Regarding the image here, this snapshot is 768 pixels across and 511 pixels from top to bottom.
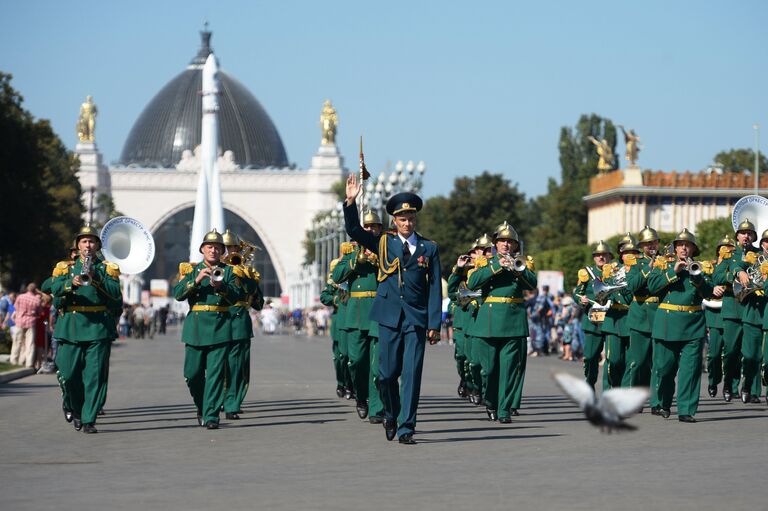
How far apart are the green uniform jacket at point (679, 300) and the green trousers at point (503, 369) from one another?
1.36 m

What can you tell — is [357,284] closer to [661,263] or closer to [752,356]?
[661,263]

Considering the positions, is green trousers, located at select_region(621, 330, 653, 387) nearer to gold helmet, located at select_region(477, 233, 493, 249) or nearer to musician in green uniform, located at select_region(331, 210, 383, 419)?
gold helmet, located at select_region(477, 233, 493, 249)

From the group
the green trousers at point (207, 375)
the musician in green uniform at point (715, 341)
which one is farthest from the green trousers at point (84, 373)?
the musician in green uniform at point (715, 341)

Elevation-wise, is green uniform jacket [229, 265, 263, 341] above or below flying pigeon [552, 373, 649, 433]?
above

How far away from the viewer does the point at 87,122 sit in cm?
16562

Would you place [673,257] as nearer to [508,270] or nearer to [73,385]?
[508,270]

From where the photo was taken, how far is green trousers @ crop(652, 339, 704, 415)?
53.7 feet

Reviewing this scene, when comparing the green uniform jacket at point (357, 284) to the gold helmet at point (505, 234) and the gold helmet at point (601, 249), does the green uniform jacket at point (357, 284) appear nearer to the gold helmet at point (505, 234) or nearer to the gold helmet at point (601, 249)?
the gold helmet at point (505, 234)

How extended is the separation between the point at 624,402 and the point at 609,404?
8 cm

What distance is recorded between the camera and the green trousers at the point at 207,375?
1578 centimetres

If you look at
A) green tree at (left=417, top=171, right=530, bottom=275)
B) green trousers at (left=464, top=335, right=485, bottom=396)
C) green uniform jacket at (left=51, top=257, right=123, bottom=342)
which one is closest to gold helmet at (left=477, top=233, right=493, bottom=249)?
green trousers at (left=464, top=335, right=485, bottom=396)

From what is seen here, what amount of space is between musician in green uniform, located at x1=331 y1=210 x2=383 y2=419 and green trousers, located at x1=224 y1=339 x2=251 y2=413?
1176mm

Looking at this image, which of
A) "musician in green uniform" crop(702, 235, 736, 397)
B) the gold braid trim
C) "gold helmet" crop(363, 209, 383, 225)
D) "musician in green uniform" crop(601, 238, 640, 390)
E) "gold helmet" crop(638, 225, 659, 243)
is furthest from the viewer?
"musician in green uniform" crop(702, 235, 736, 397)

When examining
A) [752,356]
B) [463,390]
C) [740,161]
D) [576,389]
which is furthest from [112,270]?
[740,161]
